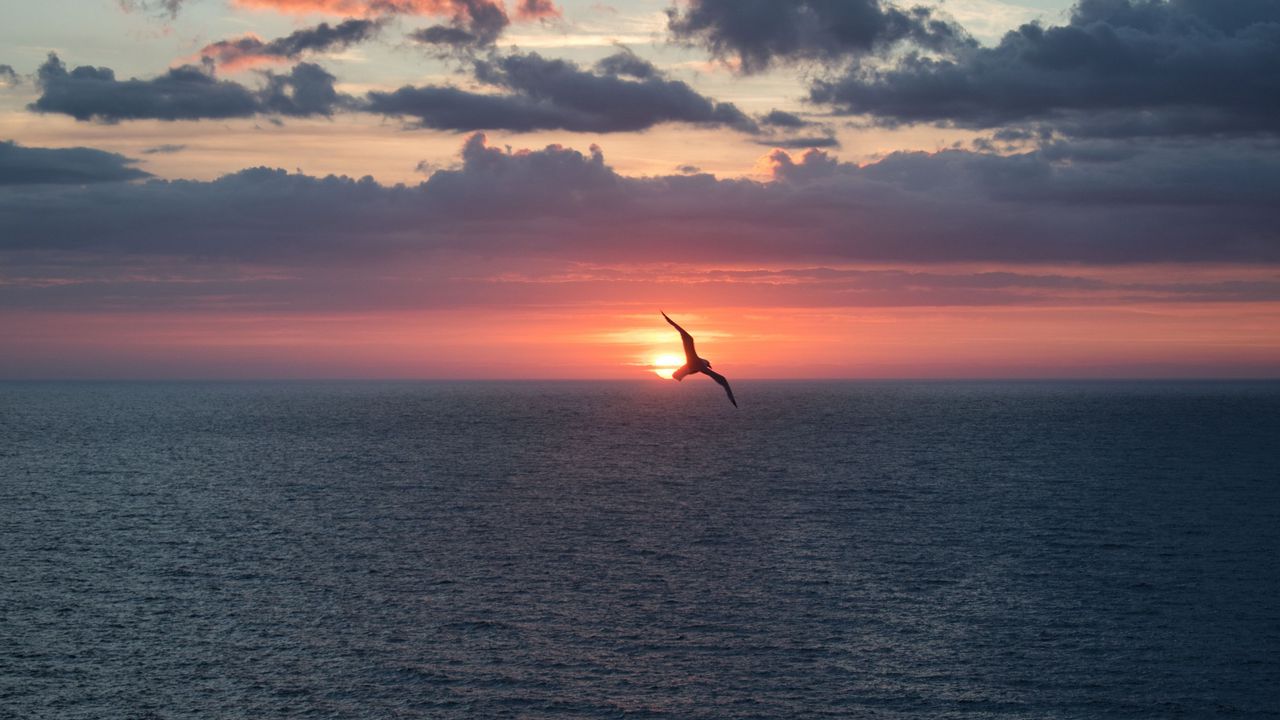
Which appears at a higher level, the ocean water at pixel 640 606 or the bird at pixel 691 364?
the bird at pixel 691 364

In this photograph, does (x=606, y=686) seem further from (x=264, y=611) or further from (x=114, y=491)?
(x=114, y=491)

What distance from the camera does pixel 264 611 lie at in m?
86.8

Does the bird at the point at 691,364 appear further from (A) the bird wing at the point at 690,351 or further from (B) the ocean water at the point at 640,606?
(B) the ocean water at the point at 640,606

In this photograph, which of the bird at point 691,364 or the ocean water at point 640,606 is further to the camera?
the ocean water at point 640,606

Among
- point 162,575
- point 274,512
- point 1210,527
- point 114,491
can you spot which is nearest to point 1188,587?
point 1210,527

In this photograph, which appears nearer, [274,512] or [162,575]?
[162,575]

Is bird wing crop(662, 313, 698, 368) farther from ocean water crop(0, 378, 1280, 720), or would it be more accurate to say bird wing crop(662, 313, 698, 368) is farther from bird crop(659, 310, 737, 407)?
ocean water crop(0, 378, 1280, 720)

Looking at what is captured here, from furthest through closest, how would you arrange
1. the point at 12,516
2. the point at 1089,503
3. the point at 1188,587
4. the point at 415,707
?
the point at 1089,503
the point at 12,516
the point at 1188,587
the point at 415,707

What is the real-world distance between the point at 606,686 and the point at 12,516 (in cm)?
10100

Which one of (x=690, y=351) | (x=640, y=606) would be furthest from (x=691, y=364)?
(x=640, y=606)

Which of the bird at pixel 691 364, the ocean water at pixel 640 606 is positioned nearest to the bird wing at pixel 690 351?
the bird at pixel 691 364

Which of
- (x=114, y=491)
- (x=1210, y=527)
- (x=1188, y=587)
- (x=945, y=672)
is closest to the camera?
(x=945, y=672)

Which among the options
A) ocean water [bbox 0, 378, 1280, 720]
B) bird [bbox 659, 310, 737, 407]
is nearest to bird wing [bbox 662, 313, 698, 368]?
bird [bbox 659, 310, 737, 407]

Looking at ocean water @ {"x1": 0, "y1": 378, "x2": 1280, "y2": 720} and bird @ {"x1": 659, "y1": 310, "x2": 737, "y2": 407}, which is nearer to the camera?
bird @ {"x1": 659, "y1": 310, "x2": 737, "y2": 407}
